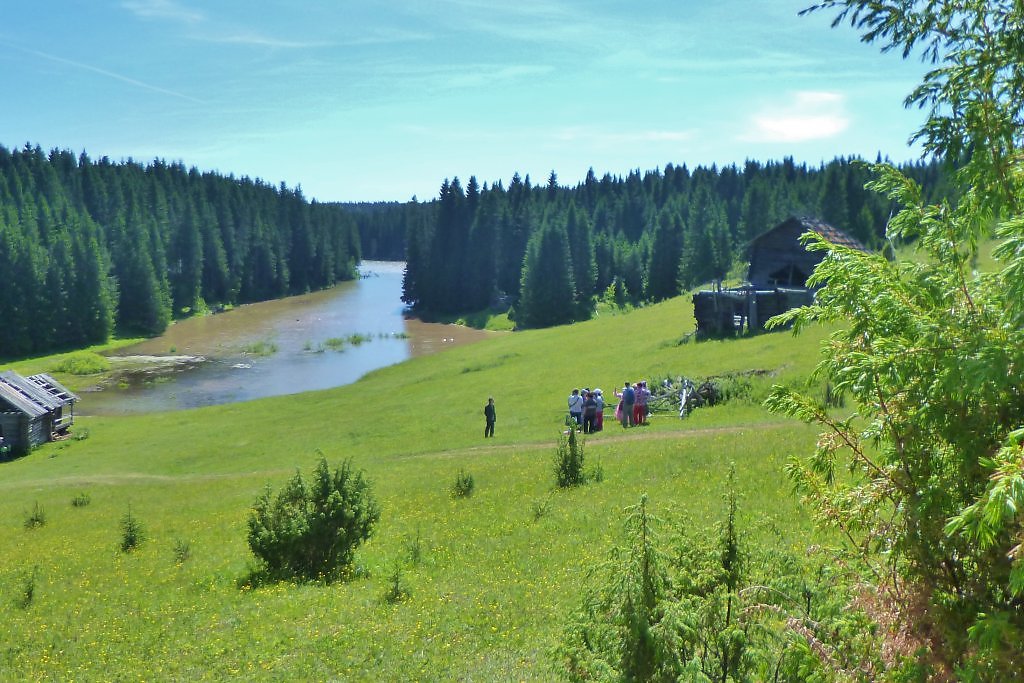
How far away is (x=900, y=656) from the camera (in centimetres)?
568

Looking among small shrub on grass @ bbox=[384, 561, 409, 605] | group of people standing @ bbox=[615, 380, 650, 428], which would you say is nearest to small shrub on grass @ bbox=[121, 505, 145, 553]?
small shrub on grass @ bbox=[384, 561, 409, 605]

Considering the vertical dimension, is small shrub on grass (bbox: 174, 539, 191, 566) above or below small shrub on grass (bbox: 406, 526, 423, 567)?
below

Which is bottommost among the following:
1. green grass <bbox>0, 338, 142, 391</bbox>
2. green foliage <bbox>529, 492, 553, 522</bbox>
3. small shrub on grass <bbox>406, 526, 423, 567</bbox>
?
green grass <bbox>0, 338, 142, 391</bbox>

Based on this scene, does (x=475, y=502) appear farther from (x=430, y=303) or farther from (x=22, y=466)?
(x=430, y=303)

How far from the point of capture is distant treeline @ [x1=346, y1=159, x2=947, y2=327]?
304 feet

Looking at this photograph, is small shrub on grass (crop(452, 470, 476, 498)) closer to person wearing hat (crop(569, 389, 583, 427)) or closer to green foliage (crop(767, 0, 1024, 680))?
person wearing hat (crop(569, 389, 583, 427))

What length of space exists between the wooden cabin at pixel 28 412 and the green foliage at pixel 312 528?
3263 cm

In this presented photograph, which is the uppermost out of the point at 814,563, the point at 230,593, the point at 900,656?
the point at 900,656

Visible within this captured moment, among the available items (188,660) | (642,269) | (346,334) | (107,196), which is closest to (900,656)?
(188,660)

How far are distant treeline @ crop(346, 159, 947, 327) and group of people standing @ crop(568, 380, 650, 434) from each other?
198 ft

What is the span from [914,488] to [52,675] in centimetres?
1215

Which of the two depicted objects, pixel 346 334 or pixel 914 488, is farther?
pixel 346 334

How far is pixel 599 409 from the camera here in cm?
3045

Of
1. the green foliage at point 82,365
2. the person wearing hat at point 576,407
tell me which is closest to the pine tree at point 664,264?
the green foliage at point 82,365
